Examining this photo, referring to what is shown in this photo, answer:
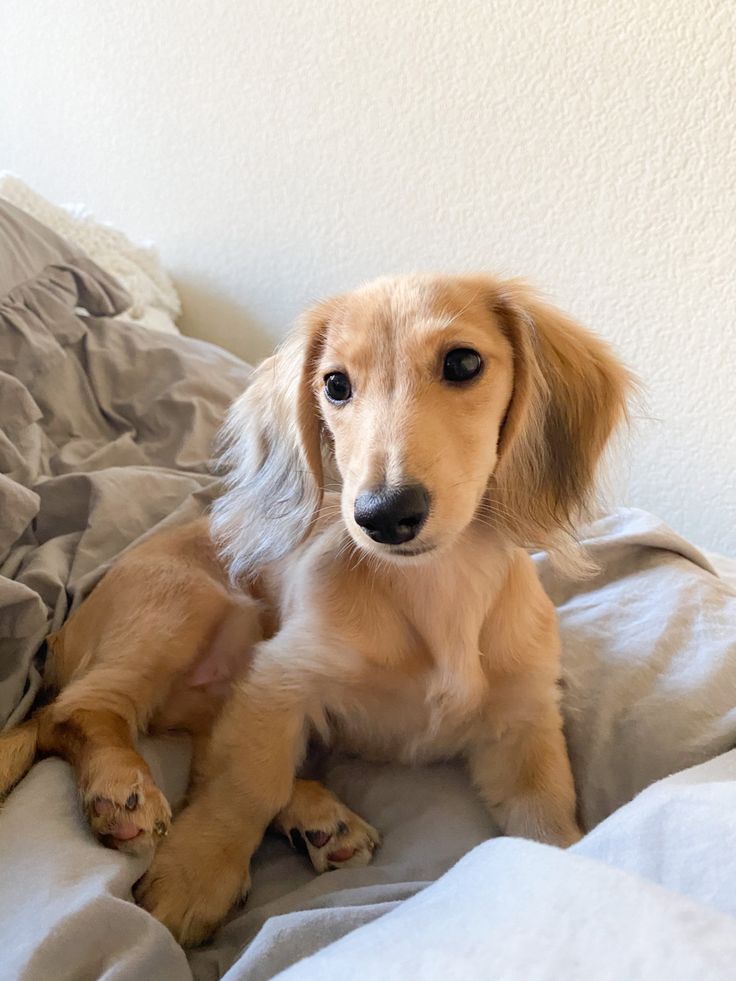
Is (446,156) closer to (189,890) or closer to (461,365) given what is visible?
(461,365)

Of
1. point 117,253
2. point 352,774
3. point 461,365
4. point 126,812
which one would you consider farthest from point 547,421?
point 117,253

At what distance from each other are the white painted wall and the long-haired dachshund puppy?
0.60 meters

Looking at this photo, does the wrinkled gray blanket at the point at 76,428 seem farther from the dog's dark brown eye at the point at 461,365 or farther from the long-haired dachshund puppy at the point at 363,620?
the dog's dark brown eye at the point at 461,365

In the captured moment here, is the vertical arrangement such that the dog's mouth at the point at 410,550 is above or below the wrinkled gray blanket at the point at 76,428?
above

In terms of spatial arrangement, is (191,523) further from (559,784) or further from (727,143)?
(727,143)

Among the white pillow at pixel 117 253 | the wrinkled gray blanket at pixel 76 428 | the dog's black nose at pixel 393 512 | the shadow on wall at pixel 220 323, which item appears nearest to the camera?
the dog's black nose at pixel 393 512

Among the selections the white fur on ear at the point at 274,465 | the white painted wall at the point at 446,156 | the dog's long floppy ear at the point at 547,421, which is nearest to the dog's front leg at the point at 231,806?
the white fur on ear at the point at 274,465

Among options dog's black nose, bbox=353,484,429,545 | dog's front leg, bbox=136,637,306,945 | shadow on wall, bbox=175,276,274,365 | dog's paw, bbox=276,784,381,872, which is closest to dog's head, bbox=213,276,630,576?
dog's black nose, bbox=353,484,429,545

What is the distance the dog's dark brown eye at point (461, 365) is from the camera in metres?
0.91

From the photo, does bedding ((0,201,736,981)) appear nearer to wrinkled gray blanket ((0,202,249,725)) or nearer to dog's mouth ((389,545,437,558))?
wrinkled gray blanket ((0,202,249,725))

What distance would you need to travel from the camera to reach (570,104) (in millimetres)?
1515

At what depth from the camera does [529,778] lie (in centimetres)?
101

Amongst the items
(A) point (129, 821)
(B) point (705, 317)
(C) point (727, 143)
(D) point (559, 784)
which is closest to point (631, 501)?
(B) point (705, 317)

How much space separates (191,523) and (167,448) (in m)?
0.26
